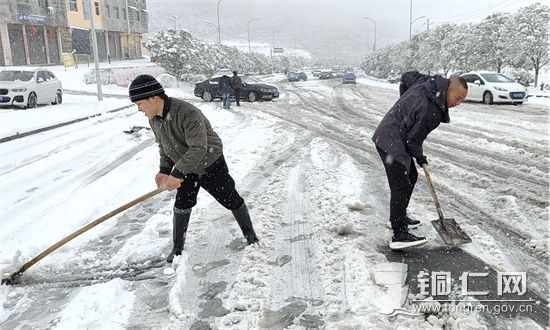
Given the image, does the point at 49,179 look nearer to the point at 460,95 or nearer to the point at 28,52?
the point at 460,95

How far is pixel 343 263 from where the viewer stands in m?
3.39

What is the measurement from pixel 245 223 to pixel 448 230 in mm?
1884

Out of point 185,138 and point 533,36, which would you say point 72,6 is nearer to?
point 533,36

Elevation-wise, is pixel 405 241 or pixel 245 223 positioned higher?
pixel 245 223

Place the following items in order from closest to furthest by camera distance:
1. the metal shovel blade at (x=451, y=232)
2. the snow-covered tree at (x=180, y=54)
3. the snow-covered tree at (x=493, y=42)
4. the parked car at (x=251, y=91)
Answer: the metal shovel blade at (x=451, y=232) < the parked car at (x=251, y=91) < the snow-covered tree at (x=493, y=42) < the snow-covered tree at (x=180, y=54)

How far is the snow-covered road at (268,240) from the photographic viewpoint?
2.81m

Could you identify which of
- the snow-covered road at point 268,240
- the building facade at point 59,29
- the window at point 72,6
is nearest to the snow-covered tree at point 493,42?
the snow-covered road at point 268,240

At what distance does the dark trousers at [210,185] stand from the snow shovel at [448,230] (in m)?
1.75

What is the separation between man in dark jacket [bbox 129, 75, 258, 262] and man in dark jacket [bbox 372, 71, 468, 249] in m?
1.35

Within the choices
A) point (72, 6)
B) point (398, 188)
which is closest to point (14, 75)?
point (398, 188)

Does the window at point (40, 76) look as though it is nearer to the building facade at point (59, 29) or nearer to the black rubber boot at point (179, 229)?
the building facade at point (59, 29)

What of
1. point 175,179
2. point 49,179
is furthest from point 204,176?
point 49,179

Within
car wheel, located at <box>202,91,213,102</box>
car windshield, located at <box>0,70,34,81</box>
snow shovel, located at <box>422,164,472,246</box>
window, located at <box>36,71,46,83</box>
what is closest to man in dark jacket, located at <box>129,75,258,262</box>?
snow shovel, located at <box>422,164,472,246</box>

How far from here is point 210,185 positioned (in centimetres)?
346
